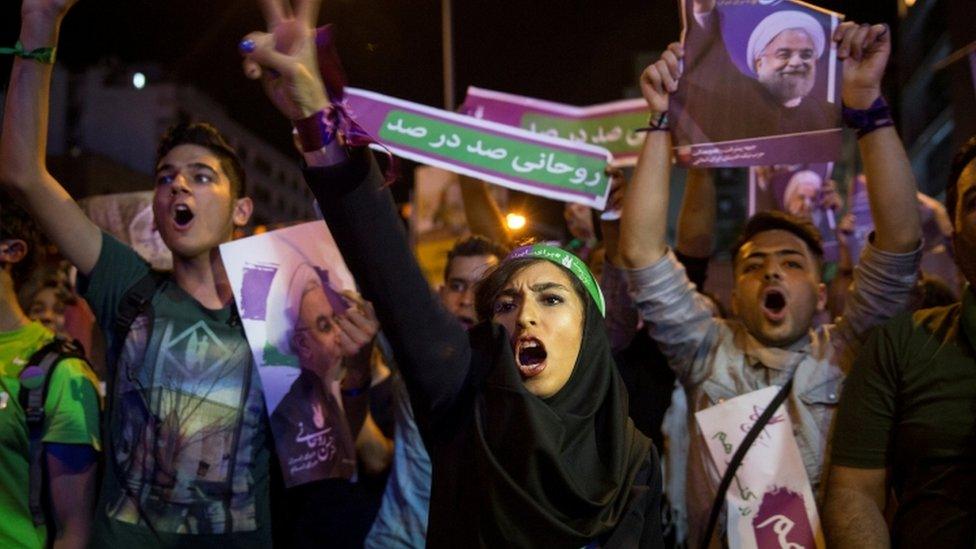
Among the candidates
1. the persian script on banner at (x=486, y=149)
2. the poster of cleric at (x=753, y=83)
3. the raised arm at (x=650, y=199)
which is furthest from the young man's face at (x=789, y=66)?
the persian script on banner at (x=486, y=149)

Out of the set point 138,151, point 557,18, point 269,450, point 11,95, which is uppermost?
point 138,151

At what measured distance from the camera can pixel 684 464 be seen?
11.2 feet

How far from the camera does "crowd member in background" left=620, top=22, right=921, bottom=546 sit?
3.07m

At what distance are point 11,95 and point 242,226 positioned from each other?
3.21 feet

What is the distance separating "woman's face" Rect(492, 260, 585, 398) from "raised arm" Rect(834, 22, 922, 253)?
122 cm

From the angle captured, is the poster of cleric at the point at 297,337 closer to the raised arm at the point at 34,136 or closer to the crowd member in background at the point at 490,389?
the raised arm at the point at 34,136

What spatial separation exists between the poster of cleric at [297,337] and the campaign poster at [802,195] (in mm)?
2817

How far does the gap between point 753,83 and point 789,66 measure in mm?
135

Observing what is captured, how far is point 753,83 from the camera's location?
343cm

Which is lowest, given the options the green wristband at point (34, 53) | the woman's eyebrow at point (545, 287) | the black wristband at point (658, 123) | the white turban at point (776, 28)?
the woman's eyebrow at point (545, 287)

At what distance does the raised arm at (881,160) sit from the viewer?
3.03 m

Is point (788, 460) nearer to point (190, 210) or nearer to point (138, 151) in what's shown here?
point (190, 210)

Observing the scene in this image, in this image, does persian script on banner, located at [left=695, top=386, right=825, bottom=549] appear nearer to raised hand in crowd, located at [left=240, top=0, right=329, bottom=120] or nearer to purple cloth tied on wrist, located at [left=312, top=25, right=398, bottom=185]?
purple cloth tied on wrist, located at [left=312, top=25, right=398, bottom=185]

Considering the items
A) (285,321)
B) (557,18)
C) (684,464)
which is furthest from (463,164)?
(557,18)
